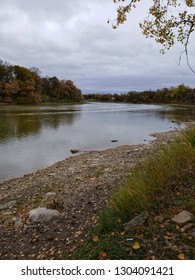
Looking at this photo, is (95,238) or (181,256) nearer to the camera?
(181,256)

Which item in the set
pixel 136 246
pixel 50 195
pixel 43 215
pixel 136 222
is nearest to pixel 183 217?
pixel 136 222

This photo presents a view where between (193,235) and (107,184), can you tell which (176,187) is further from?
(107,184)

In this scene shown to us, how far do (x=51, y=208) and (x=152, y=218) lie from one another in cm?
267

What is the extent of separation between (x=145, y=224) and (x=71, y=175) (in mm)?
5691

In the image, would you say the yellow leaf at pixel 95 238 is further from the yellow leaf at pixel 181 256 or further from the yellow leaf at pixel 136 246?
the yellow leaf at pixel 181 256

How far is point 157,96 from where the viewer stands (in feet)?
399

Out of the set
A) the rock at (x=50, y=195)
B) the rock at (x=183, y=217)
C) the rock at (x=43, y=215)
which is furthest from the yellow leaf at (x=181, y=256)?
the rock at (x=50, y=195)

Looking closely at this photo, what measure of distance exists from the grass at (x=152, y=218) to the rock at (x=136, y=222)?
Result: 64 millimetres

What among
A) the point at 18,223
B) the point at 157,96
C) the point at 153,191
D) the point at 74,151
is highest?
the point at 157,96

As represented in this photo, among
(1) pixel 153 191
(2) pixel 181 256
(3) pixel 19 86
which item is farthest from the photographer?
(3) pixel 19 86

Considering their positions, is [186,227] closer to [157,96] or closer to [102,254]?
[102,254]

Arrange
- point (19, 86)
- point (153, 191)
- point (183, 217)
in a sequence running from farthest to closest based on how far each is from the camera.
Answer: point (19, 86), point (153, 191), point (183, 217)

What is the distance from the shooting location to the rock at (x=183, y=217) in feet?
12.3

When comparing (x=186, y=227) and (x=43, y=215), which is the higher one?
(x=186, y=227)
